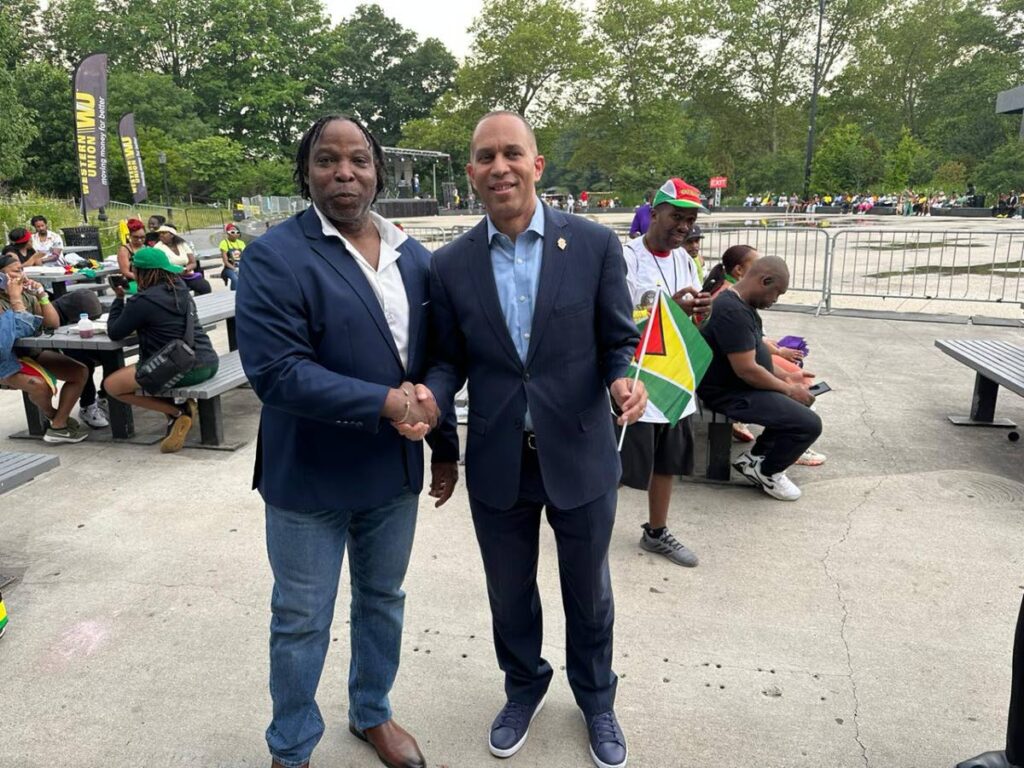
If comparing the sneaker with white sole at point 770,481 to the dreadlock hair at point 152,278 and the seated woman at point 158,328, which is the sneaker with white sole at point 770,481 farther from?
the dreadlock hair at point 152,278

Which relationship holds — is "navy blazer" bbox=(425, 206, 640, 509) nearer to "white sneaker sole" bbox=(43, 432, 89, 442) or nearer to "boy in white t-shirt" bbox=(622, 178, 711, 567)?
"boy in white t-shirt" bbox=(622, 178, 711, 567)

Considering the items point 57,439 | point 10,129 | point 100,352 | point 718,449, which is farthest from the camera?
point 10,129

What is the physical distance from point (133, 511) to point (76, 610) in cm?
114

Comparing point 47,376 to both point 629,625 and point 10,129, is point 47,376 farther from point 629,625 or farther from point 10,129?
point 10,129

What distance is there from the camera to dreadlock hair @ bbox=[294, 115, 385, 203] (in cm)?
215

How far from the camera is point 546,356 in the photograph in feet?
7.47

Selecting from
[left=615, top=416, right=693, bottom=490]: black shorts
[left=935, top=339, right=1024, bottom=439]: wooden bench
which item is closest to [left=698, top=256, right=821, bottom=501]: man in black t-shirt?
[left=615, top=416, right=693, bottom=490]: black shorts

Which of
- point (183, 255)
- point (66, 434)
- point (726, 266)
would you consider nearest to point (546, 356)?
point (726, 266)

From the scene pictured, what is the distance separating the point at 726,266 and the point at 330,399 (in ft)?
13.3

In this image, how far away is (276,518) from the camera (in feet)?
7.32

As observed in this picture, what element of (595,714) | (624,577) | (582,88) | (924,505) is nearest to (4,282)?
(624,577)

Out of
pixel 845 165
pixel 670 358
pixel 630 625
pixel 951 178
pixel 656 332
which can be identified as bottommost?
pixel 630 625

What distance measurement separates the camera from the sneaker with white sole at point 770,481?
182 inches

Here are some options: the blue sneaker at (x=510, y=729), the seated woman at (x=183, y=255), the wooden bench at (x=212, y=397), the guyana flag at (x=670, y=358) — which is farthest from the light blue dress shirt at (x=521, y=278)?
the seated woman at (x=183, y=255)
